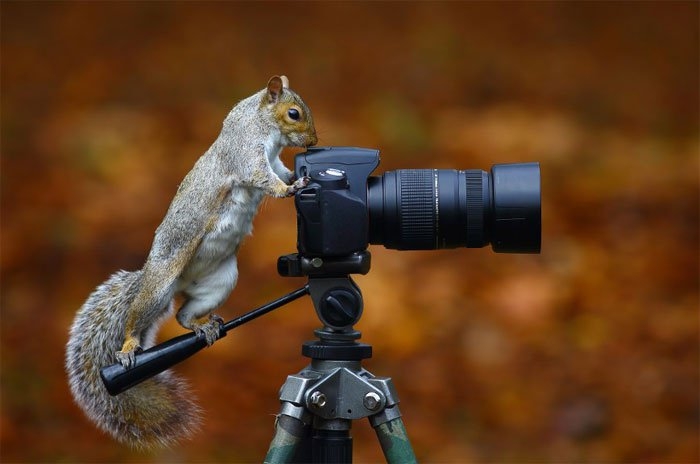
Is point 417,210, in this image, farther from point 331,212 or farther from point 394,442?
point 394,442

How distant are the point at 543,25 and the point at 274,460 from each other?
3.66 meters

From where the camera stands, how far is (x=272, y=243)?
4.14 meters

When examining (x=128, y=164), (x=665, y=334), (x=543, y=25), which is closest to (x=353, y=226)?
(x=665, y=334)

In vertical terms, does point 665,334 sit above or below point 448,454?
above

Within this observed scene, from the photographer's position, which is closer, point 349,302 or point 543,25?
point 349,302

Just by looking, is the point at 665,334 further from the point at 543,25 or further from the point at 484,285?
the point at 543,25

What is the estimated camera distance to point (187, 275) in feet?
6.27

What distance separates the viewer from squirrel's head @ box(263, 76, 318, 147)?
1926 millimetres

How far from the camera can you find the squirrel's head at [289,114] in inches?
75.8

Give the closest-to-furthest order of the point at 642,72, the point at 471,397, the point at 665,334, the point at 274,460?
the point at 274,460 → the point at 471,397 → the point at 665,334 → the point at 642,72

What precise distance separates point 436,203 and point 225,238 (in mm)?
377

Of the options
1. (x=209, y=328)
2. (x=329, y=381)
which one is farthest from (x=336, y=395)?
(x=209, y=328)

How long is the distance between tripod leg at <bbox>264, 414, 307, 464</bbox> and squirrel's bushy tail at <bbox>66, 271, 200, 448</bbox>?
0.27 meters

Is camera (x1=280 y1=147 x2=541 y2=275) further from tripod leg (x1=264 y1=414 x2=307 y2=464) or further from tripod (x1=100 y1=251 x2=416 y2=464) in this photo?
tripod leg (x1=264 y1=414 x2=307 y2=464)
